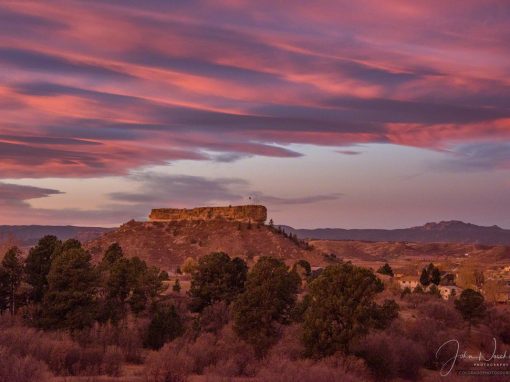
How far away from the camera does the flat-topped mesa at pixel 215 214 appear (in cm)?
14106

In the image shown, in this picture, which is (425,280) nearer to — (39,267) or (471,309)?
(471,309)

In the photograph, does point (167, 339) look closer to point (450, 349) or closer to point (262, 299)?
point (262, 299)

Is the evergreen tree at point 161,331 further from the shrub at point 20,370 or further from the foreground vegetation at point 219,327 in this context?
the shrub at point 20,370

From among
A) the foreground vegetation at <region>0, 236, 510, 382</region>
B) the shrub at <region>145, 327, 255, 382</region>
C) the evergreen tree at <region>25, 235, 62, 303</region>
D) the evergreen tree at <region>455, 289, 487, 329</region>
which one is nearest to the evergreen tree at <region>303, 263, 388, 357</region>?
the foreground vegetation at <region>0, 236, 510, 382</region>

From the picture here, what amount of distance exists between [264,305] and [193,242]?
9707 centimetres

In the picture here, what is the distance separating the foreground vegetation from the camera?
20.7 meters

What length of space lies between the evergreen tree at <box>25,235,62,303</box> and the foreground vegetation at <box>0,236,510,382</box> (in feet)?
0.22

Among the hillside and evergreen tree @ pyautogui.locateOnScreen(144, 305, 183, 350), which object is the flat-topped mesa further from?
evergreen tree @ pyautogui.locateOnScreen(144, 305, 183, 350)

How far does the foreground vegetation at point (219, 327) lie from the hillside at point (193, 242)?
196 ft

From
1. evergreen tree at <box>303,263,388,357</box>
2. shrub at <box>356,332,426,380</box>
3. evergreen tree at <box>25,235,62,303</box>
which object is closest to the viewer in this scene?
shrub at <box>356,332,426,380</box>

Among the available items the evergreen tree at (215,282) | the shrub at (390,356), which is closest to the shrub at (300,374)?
the shrub at (390,356)

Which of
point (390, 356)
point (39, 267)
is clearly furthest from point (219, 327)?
point (390, 356)

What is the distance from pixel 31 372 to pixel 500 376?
17.8m

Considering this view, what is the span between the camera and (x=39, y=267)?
3953cm
